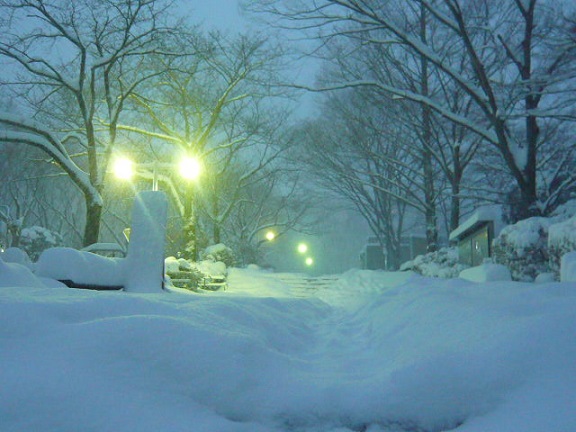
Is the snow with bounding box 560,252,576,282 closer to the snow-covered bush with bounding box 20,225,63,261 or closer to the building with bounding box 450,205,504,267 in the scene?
the building with bounding box 450,205,504,267

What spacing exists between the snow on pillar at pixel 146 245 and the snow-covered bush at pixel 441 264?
10985 mm

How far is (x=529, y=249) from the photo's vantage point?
8.31 m

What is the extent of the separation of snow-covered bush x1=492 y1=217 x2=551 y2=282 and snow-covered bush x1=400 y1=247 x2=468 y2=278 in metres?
6.09


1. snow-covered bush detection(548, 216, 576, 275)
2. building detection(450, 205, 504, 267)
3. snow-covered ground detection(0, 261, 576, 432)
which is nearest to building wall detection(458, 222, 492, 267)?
building detection(450, 205, 504, 267)

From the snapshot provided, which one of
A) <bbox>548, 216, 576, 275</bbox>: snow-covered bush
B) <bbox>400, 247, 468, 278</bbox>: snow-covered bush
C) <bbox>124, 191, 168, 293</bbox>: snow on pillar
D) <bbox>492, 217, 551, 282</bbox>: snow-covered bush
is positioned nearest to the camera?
<bbox>548, 216, 576, 275</bbox>: snow-covered bush

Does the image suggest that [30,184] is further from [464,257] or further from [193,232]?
[464,257]

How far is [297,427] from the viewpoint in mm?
1997

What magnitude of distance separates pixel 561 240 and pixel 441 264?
394 inches

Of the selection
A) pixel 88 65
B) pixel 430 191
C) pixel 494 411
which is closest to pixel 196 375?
pixel 494 411

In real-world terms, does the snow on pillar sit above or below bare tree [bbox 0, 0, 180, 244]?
below

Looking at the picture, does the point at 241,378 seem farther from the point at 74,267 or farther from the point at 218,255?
the point at 218,255

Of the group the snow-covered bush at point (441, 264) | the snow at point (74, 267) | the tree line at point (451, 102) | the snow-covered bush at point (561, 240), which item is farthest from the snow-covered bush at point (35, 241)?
the snow-covered bush at point (561, 240)

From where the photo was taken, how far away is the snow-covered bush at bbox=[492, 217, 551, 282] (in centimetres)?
820

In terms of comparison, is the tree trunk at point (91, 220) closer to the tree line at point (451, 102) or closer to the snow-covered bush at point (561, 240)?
the tree line at point (451, 102)
